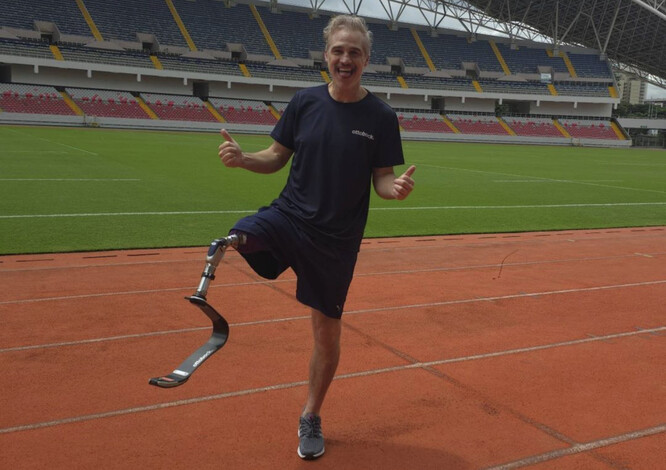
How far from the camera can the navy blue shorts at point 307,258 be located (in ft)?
11.2

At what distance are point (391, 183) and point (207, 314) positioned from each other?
1187 millimetres

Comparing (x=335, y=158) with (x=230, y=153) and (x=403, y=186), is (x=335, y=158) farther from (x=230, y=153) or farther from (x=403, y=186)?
(x=230, y=153)

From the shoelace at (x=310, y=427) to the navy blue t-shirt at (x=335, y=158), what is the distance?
1001mm

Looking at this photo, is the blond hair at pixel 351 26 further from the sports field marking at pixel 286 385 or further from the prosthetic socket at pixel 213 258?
the sports field marking at pixel 286 385

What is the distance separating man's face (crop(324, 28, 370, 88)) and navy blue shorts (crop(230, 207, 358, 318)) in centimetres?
79

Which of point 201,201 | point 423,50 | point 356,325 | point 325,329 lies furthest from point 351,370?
point 423,50

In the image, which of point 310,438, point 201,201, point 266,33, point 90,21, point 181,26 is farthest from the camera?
point 266,33

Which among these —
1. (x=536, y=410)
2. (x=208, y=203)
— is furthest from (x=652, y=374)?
(x=208, y=203)

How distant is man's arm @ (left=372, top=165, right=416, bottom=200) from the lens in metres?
3.28

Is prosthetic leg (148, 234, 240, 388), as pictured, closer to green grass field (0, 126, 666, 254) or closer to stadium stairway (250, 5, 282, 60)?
green grass field (0, 126, 666, 254)

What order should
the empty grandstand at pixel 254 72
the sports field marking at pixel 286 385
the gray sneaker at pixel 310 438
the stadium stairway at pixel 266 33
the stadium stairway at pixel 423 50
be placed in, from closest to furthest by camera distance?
the gray sneaker at pixel 310 438
the sports field marking at pixel 286 385
the empty grandstand at pixel 254 72
the stadium stairway at pixel 266 33
the stadium stairway at pixel 423 50

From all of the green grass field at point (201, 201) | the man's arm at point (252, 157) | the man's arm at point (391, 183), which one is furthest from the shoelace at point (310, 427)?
the green grass field at point (201, 201)

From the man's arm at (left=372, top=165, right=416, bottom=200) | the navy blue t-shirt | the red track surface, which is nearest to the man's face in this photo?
the navy blue t-shirt

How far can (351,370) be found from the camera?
15.8 feet
